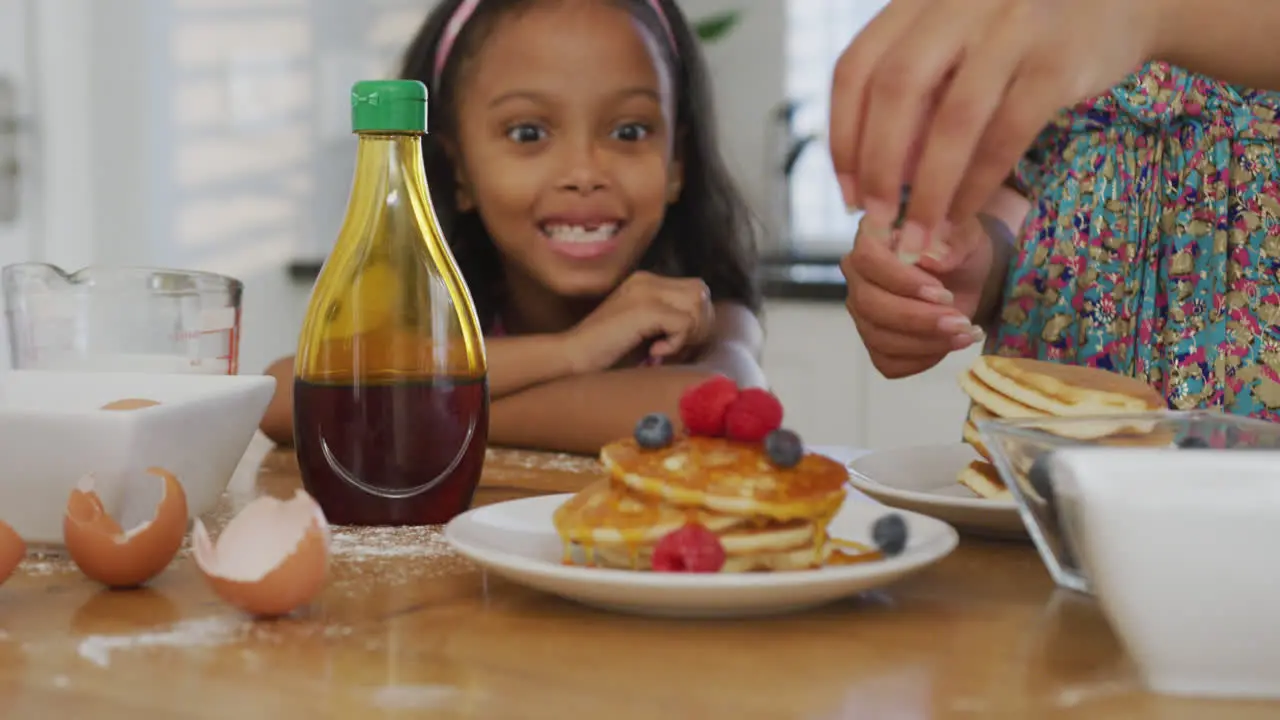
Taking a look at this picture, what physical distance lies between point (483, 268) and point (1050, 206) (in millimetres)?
856

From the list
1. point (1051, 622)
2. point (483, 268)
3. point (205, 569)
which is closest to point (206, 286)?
point (205, 569)

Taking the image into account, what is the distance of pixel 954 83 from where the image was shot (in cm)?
66

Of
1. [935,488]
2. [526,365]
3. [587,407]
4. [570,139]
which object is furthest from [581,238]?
[935,488]

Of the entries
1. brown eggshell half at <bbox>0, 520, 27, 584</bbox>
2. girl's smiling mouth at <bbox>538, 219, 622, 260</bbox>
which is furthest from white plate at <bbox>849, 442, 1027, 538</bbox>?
girl's smiling mouth at <bbox>538, 219, 622, 260</bbox>

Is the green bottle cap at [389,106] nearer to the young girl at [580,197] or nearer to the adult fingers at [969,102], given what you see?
the adult fingers at [969,102]

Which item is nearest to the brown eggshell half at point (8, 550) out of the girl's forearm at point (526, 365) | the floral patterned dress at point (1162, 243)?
the girl's forearm at point (526, 365)

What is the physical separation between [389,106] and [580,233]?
33.9 inches

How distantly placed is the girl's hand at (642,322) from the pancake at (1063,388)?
631 mm

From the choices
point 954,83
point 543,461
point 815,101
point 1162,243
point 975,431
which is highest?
point 815,101

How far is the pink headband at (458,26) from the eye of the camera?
70.9 inches

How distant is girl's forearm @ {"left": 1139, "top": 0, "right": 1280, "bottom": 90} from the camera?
0.81 metres

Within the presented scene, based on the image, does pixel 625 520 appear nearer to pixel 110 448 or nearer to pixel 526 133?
pixel 110 448

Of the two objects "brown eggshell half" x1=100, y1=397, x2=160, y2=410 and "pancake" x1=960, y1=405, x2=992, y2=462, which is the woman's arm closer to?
"pancake" x1=960, y1=405, x2=992, y2=462

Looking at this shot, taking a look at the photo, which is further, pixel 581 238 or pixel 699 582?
pixel 581 238
